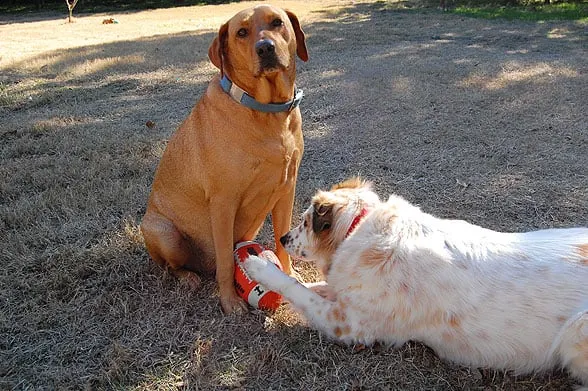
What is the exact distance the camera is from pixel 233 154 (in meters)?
3.01

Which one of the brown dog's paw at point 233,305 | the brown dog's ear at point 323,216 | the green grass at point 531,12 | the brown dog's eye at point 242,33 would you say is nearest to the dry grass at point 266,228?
the brown dog's paw at point 233,305

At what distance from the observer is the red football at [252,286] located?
123 inches

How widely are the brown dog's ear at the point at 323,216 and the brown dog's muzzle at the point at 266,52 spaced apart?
2.89 ft

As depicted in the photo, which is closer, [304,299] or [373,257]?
[373,257]

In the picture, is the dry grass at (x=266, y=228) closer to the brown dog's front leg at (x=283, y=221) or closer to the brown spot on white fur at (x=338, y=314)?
the brown spot on white fur at (x=338, y=314)

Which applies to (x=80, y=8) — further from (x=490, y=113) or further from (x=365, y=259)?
(x=365, y=259)

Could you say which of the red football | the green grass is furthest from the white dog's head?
the green grass

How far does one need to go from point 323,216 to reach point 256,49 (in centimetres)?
106

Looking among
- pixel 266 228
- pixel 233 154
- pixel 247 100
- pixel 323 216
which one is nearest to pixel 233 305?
pixel 323 216

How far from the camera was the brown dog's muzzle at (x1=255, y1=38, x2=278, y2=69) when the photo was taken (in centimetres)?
300

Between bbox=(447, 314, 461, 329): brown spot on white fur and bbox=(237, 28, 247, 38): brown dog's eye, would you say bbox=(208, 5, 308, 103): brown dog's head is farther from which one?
bbox=(447, 314, 461, 329): brown spot on white fur

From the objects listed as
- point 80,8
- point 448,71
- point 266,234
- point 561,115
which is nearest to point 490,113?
point 561,115

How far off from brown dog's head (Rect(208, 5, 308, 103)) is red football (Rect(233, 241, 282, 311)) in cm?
98

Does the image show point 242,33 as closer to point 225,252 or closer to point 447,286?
point 225,252
